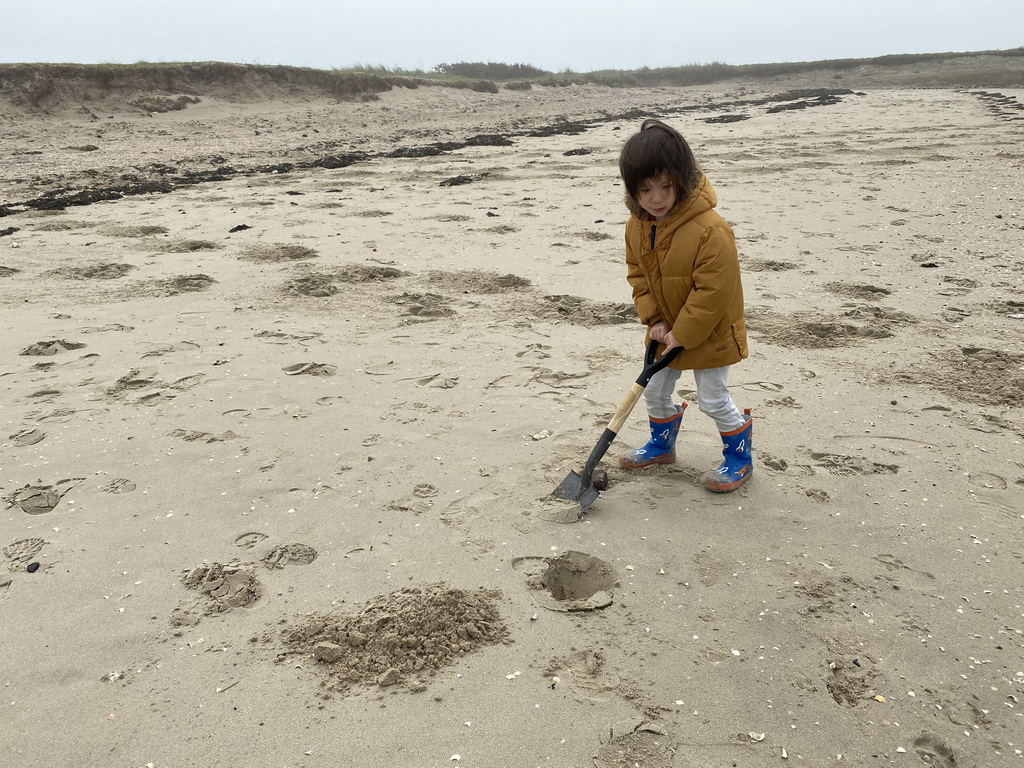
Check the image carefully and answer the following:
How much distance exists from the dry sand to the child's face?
1.09 meters

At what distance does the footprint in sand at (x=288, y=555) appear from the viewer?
238cm

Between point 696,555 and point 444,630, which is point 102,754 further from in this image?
point 696,555

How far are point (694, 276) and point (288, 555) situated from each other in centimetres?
170

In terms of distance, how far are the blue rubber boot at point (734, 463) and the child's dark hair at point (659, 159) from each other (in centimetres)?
95

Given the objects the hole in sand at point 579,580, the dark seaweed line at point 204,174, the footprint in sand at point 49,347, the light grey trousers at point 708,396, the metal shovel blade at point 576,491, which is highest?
the dark seaweed line at point 204,174

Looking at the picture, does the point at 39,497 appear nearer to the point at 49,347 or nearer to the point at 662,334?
the point at 49,347

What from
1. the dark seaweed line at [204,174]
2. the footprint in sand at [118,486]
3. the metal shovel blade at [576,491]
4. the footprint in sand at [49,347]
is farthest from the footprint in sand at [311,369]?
the dark seaweed line at [204,174]

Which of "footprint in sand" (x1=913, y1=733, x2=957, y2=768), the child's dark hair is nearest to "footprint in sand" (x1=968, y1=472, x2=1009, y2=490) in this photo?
"footprint in sand" (x1=913, y1=733, x2=957, y2=768)

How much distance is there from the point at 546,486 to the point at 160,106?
18662 millimetres

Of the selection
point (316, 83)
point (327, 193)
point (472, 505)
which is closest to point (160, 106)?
point (316, 83)

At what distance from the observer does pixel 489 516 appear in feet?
8.60

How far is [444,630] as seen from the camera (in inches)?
81.5

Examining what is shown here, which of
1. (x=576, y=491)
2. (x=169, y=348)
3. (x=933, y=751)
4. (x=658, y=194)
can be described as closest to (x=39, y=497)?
(x=169, y=348)

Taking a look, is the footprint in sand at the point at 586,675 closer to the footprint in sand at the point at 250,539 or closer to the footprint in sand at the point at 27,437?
the footprint in sand at the point at 250,539
